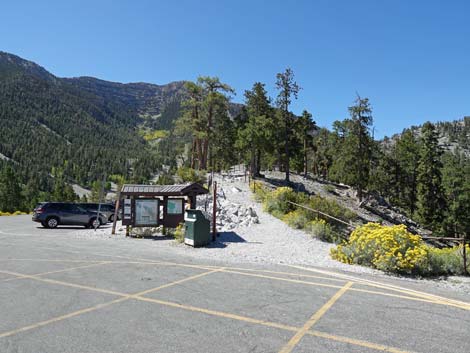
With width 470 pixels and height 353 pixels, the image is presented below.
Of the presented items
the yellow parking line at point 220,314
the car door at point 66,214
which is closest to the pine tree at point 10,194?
the car door at point 66,214

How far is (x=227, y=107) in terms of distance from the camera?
48438 millimetres

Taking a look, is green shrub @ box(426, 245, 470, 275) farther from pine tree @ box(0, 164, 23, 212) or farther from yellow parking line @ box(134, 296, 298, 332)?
pine tree @ box(0, 164, 23, 212)

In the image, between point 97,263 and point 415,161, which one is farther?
point 415,161

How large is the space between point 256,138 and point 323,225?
25.9 metres

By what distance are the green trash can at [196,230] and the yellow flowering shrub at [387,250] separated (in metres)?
5.32

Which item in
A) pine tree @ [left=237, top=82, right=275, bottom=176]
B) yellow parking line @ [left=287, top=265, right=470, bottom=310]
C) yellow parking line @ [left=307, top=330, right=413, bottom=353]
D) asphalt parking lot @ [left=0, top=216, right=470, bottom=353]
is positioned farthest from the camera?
pine tree @ [left=237, top=82, right=275, bottom=176]

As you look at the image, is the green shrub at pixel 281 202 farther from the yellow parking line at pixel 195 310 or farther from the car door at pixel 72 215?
the yellow parking line at pixel 195 310

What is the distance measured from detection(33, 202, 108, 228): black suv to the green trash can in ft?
35.0

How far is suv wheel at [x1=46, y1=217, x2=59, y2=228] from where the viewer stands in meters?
23.3

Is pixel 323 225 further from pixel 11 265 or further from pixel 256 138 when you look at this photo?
pixel 256 138

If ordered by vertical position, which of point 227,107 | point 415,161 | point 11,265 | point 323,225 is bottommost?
point 11,265

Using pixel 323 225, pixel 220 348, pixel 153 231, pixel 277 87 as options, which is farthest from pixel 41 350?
pixel 277 87

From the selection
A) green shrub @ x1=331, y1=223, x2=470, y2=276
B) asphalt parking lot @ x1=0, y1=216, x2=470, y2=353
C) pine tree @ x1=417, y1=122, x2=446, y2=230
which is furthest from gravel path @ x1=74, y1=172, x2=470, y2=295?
pine tree @ x1=417, y1=122, x2=446, y2=230

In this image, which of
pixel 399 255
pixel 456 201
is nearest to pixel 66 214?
pixel 399 255
